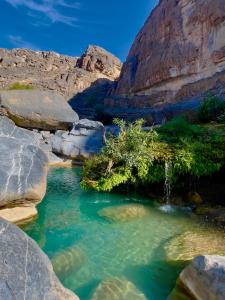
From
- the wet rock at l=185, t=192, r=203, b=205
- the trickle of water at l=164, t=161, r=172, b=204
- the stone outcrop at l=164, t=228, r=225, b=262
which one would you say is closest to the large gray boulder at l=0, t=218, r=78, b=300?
the stone outcrop at l=164, t=228, r=225, b=262

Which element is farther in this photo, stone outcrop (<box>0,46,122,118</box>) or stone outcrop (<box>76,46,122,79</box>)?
stone outcrop (<box>76,46,122,79</box>)

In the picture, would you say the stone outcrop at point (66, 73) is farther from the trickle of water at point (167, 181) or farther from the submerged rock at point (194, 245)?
the submerged rock at point (194, 245)

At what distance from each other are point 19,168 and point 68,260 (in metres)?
2.91

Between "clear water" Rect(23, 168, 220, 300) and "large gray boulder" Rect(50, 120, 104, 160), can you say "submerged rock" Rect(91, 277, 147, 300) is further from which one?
"large gray boulder" Rect(50, 120, 104, 160)

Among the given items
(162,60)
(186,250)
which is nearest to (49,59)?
(162,60)

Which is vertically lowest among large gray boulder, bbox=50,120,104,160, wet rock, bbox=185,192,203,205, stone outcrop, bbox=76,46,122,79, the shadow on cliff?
wet rock, bbox=185,192,203,205

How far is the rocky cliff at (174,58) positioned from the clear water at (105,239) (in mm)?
16670

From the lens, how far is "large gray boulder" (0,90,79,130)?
71.9 feet

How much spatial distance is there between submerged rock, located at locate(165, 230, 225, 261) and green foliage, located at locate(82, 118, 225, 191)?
2755 millimetres

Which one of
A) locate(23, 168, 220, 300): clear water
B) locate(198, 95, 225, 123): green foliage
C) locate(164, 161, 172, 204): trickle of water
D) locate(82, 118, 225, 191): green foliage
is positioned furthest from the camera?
locate(198, 95, 225, 123): green foliage

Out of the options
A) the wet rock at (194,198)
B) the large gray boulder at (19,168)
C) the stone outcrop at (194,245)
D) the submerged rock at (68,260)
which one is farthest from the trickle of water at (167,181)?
the submerged rock at (68,260)

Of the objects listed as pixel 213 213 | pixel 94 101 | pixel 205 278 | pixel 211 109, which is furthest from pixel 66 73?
pixel 205 278

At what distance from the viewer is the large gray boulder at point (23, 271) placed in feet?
11.0

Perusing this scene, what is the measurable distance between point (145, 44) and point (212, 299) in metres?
34.7
